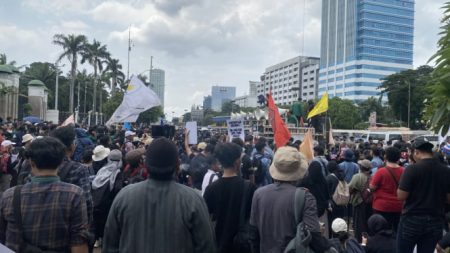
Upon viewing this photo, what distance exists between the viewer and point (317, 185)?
6.11m

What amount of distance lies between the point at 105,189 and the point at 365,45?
12976 centimetres

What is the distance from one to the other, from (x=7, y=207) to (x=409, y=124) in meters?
62.5

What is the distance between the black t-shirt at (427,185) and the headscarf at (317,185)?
4.73ft

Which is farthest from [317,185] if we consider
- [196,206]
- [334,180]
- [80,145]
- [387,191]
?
[80,145]

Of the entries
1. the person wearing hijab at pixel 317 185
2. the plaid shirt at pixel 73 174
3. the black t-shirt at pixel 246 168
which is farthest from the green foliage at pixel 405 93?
the plaid shirt at pixel 73 174

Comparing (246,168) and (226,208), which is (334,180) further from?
(226,208)

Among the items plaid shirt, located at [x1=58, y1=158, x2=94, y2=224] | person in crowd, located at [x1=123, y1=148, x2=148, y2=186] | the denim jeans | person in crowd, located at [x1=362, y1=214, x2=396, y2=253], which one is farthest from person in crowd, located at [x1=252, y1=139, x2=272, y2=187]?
plaid shirt, located at [x1=58, y1=158, x2=94, y2=224]

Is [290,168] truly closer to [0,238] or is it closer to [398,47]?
[0,238]

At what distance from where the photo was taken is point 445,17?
415 cm

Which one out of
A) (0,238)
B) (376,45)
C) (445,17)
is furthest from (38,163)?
(376,45)

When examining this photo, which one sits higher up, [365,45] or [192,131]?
[365,45]

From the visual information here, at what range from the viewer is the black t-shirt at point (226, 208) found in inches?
161

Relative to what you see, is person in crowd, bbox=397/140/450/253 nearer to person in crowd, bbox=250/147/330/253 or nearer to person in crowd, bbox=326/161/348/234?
person in crowd, bbox=250/147/330/253

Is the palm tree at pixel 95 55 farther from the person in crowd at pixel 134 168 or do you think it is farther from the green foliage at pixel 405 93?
the person in crowd at pixel 134 168
